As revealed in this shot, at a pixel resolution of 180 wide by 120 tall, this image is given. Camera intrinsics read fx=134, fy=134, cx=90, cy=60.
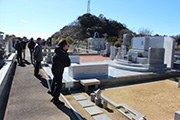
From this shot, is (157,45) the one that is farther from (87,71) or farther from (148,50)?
(87,71)

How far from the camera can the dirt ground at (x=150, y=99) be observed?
12.3ft

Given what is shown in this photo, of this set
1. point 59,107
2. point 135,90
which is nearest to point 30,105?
point 59,107

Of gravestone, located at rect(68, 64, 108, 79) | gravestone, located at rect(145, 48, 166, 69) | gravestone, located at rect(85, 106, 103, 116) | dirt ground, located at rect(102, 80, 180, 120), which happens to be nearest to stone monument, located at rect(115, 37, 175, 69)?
gravestone, located at rect(145, 48, 166, 69)

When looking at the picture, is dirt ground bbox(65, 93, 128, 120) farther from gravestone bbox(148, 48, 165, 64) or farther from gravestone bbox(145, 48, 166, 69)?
gravestone bbox(148, 48, 165, 64)

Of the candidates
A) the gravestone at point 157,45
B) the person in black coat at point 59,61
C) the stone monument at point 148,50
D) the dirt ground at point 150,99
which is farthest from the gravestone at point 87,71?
the gravestone at point 157,45

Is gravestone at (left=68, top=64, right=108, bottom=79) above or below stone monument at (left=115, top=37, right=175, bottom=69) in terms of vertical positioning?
below

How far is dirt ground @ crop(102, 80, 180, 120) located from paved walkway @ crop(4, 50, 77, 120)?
2.01 metres

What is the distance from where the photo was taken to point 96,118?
322cm

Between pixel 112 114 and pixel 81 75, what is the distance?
273 cm

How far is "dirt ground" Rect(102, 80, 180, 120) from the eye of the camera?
12.3ft

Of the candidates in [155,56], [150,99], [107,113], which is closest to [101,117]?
[107,113]

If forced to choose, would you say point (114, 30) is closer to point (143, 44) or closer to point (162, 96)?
point (143, 44)

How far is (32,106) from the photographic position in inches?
137

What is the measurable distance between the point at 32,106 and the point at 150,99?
3841 millimetres
